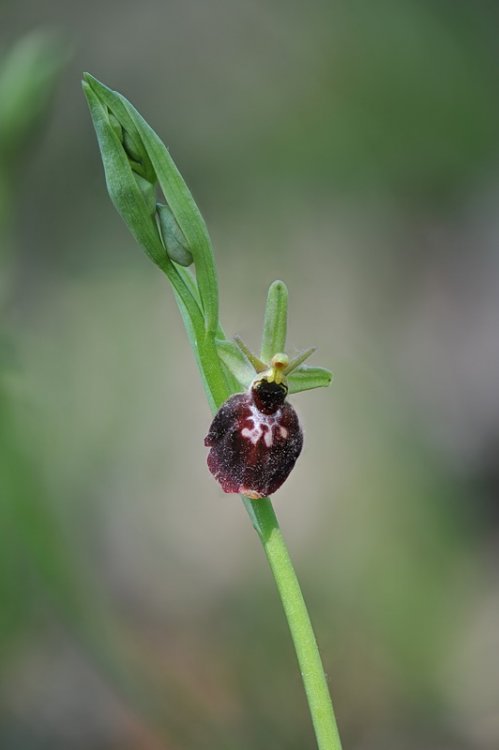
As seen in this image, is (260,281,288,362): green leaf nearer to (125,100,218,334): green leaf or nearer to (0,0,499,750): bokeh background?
(125,100,218,334): green leaf

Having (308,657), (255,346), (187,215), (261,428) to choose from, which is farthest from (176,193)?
(255,346)

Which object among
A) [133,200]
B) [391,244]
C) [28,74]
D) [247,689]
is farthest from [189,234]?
[391,244]

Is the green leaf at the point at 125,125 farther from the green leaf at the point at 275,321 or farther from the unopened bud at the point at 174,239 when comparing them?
the green leaf at the point at 275,321

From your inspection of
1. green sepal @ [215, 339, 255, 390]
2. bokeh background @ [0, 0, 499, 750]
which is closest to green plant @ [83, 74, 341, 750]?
green sepal @ [215, 339, 255, 390]

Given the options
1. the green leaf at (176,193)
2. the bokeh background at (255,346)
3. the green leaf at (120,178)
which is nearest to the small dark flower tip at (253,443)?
the green leaf at (176,193)

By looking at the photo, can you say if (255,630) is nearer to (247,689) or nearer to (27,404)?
(247,689)
